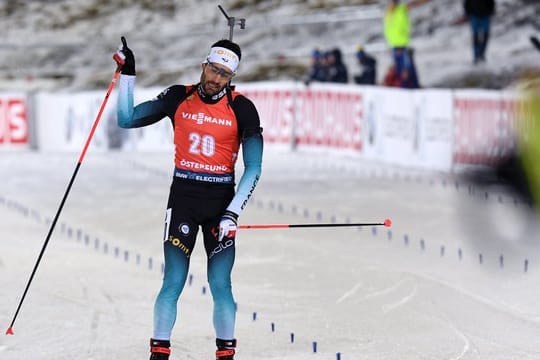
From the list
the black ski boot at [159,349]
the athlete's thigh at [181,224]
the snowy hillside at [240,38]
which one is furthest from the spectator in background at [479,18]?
the black ski boot at [159,349]

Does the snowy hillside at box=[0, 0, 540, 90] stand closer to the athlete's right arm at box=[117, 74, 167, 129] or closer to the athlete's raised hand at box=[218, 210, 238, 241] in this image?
the athlete's right arm at box=[117, 74, 167, 129]

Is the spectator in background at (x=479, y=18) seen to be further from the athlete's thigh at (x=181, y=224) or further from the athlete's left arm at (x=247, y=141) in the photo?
the athlete's thigh at (x=181, y=224)

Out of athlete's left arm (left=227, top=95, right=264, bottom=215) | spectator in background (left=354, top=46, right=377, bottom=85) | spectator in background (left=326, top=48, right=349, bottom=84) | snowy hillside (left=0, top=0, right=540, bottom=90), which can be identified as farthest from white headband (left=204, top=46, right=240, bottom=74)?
snowy hillside (left=0, top=0, right=540, bottom=90)

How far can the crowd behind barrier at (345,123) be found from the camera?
18594mm

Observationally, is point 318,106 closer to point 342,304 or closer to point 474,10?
point 474,10

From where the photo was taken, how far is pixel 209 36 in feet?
119

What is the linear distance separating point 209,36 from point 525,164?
72.1 feet

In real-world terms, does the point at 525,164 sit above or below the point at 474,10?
below

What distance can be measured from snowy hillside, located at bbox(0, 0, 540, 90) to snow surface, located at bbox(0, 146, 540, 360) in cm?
1077

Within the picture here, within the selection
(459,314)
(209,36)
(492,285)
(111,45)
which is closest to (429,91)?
(492,285)

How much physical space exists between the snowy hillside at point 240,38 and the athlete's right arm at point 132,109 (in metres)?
18.8

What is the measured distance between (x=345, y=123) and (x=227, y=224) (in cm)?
1578

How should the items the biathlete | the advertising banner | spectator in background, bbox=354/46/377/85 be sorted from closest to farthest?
the biathlete
spectator in background, bbox=354/46/377/85
the advertising banner

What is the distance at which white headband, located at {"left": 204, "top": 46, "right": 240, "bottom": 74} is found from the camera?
671 centimetres
